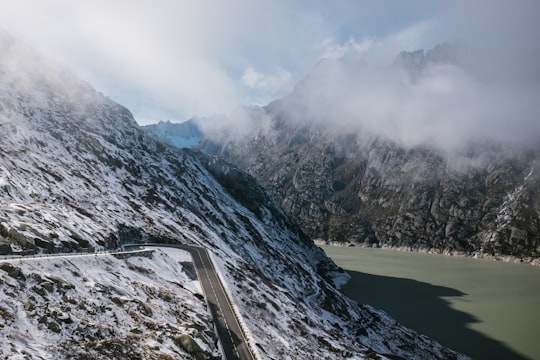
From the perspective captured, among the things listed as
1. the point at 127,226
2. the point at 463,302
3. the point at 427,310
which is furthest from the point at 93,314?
the point at 463,302

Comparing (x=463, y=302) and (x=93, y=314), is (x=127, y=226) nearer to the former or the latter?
(x=93, y=314)

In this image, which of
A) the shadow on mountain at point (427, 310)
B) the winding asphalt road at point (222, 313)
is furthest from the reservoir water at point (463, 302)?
the winding asphalt road at point (222, 313)

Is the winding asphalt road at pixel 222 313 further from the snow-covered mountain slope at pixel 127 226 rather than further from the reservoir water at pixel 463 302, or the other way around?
the reservoir water at pixel 463 302

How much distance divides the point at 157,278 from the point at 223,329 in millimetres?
9634

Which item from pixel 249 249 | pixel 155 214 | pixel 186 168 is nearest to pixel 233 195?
pixel 186 168

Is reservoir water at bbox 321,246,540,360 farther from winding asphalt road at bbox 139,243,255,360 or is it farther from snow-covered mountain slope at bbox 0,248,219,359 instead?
snow-covered mountain slope at bbox 0,248,219,359

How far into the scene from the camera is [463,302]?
104m

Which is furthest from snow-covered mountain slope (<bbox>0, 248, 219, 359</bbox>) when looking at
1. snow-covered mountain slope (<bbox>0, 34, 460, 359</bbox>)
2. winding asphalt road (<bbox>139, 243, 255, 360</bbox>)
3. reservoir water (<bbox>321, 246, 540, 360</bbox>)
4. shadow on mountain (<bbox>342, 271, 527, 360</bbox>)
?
reservoir water (<bbox>321, 246, 540, 360</bbox>)

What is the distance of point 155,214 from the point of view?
7606cm

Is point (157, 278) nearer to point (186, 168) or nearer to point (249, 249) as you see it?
point (249, 249)

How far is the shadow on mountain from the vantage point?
7225cm

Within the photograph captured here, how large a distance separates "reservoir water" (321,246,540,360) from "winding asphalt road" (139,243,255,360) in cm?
5832

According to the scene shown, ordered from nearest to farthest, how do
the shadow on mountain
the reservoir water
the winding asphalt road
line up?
1. the winding asphalt road
2. the shadow on mountain
3. the reservoir water

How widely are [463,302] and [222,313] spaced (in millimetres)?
98034
